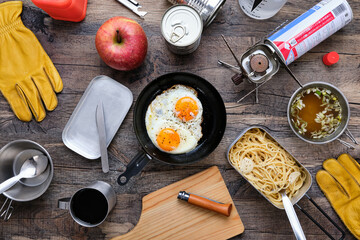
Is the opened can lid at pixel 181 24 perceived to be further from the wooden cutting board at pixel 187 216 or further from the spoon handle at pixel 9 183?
the spoon handle at pixel 9 183

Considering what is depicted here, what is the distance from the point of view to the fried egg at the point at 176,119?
171 cm

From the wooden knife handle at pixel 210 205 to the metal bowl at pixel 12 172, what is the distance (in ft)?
2.92

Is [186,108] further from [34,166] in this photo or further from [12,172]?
[12,172]

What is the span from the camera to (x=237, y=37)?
183 cm

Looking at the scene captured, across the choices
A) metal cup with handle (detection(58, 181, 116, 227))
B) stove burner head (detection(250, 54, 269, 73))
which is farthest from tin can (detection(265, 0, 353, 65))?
metal cup with handle (detection(58, 181, 116, 227))

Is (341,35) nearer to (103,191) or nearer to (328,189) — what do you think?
(328,189)

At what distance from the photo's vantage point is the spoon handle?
1.56m

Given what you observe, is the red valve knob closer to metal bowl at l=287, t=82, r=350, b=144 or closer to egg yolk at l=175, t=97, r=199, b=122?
metal bowl at l=287, t=82, r=350, b=144

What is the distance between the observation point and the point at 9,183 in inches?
62.2

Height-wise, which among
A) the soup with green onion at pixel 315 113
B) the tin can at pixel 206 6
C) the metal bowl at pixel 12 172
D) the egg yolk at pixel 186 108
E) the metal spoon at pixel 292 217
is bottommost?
the metal bowl at pixel 12 172

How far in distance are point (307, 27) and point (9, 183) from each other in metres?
1.99

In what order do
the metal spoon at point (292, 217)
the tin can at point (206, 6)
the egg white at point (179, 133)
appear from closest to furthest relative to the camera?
the metal spoon at point (292, 217) < the tin can at point (206, 6) < the egg white at point (179, 133)

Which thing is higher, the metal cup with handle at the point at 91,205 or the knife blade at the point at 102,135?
the knife blade at the point at 102,135

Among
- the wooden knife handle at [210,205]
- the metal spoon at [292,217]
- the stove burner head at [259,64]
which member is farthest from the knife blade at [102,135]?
the metal spoon at [292,217]
